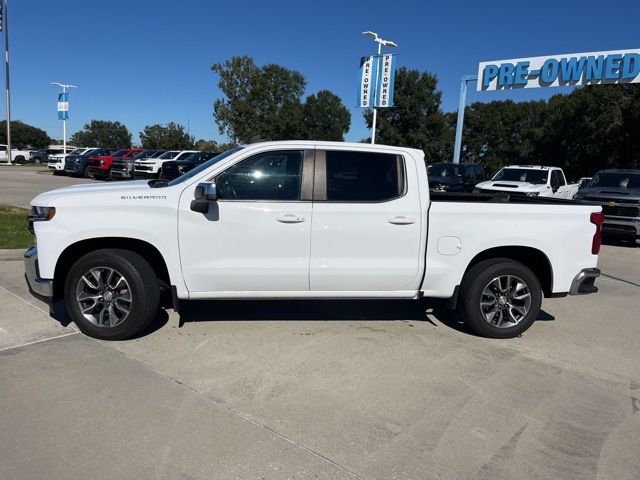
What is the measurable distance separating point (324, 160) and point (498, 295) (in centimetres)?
224

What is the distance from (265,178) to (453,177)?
15029 millimetres

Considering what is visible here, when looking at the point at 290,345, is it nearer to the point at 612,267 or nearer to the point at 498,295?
the point at 498,295

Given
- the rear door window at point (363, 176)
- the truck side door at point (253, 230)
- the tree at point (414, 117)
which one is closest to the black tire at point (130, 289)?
the truck side door at point (253, 230)

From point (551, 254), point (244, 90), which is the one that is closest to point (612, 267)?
point (551, 254)

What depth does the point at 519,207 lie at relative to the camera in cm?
505

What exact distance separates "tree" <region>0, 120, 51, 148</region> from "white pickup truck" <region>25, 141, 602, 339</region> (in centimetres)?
10861

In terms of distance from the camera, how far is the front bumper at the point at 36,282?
15.0 ft

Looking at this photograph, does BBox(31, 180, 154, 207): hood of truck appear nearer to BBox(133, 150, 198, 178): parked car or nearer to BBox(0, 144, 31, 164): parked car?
BBox(133, 150, 198, 178): parked car

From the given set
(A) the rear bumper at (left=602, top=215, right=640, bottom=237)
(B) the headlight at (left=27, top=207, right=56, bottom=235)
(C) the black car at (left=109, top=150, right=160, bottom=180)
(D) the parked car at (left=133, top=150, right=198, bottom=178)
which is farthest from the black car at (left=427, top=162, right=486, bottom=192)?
(C) the black car at (left=109, top=150, right=160, bottom=180)

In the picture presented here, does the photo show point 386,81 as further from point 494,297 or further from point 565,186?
point 494,297

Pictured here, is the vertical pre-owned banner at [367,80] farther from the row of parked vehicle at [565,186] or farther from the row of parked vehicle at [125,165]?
the row of parked vehicle at [125,165]

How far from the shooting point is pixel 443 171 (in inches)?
757

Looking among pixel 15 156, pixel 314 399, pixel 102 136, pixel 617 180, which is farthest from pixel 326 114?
pixel 102 136

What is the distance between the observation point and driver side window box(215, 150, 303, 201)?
471 cm
